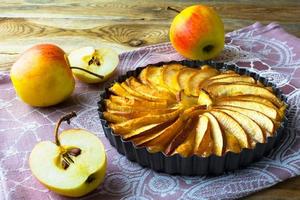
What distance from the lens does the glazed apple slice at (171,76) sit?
1.10 m

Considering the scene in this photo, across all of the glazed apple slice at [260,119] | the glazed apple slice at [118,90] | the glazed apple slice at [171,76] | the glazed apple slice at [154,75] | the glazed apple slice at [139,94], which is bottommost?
the glazed apple slice at [118,90]

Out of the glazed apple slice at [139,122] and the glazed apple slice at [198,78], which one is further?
the glazed apple slice at [198,78]

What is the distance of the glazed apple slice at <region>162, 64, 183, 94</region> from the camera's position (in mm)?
1099

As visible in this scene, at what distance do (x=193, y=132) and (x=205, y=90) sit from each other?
154mm

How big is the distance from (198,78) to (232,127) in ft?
0.71

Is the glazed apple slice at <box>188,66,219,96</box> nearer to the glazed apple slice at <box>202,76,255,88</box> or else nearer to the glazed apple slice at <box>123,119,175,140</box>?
the glazed apple slice at <box>202,76,255,88</box>

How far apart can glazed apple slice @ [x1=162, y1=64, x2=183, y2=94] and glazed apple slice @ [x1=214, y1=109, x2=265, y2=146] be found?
6.1 inches

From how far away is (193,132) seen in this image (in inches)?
37.1

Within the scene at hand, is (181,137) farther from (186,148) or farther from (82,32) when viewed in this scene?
(82,32)

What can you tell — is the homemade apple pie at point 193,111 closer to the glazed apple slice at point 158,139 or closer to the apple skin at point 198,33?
the glazed apple slice at point 158,139

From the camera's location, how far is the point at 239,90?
1064 millimetres

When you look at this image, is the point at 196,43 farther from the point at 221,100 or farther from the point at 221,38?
the point at 221,100

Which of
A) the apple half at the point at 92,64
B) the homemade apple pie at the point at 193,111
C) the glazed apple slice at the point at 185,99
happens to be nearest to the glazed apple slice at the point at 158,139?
the homemade apple pie at the point at 193,111

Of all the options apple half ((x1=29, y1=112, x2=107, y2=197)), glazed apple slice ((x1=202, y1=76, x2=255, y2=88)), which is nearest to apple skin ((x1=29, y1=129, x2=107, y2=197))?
apple half ((x1=29, y1=112, x2=107, y2=197))
